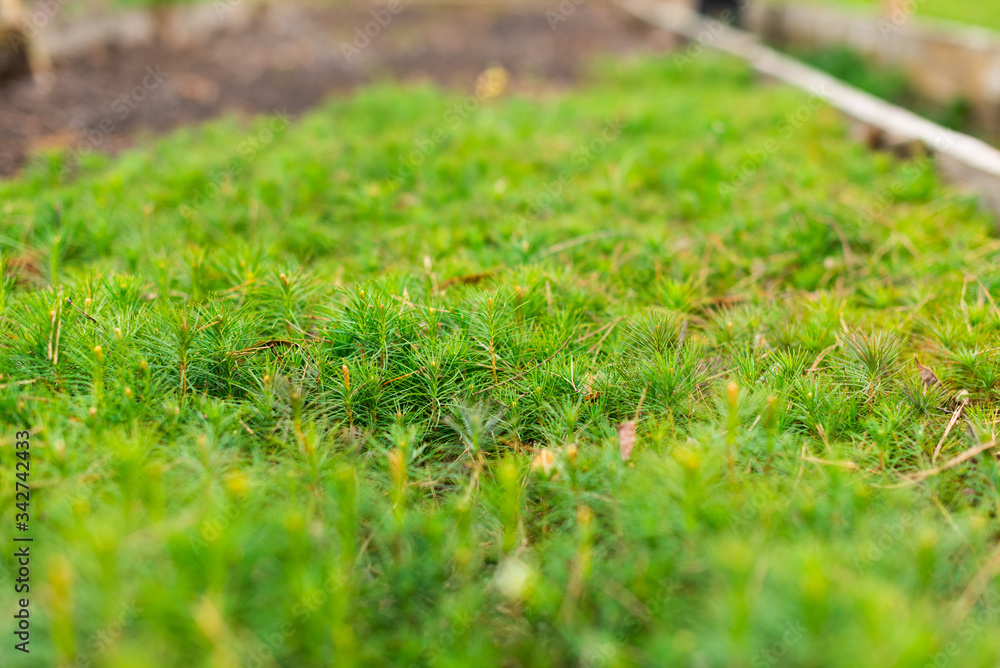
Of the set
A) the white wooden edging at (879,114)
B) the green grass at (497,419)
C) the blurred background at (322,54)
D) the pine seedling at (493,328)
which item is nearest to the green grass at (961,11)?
the blurred background at (322,54)

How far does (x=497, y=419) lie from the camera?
2.02 m

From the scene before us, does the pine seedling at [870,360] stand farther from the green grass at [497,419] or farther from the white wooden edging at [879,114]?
the white wooden edging at [879,114]

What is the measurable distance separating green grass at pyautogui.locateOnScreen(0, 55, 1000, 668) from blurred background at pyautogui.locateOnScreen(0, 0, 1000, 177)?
1747 millimetres

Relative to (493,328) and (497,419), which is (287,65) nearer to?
(493,328)

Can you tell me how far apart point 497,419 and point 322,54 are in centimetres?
665

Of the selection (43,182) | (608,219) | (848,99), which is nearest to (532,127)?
(608,219)

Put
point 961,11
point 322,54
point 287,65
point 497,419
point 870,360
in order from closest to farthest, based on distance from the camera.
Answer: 1. point 497,419
2. point 870,360
3. point 287,65
4. point 322,54
5. point 961,11

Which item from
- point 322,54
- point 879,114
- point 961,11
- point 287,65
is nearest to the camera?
point 879,114

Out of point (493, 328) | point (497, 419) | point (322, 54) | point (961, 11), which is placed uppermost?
point (961, 11)

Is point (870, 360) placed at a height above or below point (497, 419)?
above

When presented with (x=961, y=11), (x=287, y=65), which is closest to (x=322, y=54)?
(x=287, y=65)

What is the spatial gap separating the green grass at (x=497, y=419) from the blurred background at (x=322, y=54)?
1747 millimetres

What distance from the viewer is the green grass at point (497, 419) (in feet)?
4.35

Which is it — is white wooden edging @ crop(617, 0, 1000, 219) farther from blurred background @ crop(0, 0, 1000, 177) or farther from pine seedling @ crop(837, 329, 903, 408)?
pine seedling @ crop(837, 329, 903, 408)
